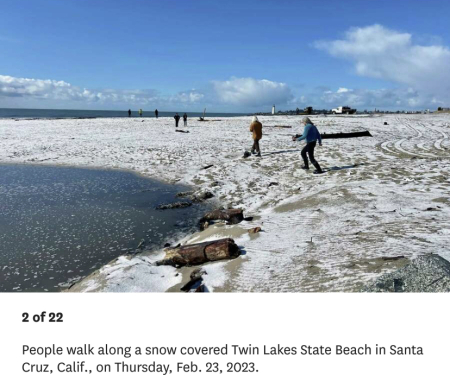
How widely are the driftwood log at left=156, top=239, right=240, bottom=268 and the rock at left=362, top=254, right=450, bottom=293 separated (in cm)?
231

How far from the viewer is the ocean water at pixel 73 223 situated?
5957 mm

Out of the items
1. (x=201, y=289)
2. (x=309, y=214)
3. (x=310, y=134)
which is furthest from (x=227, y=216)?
(x=310, y=134)

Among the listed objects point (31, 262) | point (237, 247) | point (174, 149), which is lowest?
point (31, 262)

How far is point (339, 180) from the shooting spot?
11039 millimetres

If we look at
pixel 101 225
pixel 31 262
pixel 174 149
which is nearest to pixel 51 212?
pixel 101 225

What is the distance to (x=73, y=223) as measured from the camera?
831cm

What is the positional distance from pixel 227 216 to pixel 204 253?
2.39m

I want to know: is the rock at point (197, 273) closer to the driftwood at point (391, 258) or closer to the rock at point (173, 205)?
the driftwood at point (391, 258)

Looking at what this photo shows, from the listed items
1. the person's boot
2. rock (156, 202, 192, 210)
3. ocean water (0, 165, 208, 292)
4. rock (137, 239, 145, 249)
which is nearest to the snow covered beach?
the person's boot

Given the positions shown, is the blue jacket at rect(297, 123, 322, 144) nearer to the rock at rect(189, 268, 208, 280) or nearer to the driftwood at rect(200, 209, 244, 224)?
the driftwood at rect(200, 209, 244, 224)

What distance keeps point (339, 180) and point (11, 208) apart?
9894 mm

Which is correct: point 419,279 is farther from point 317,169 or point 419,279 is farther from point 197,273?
point 317,169
